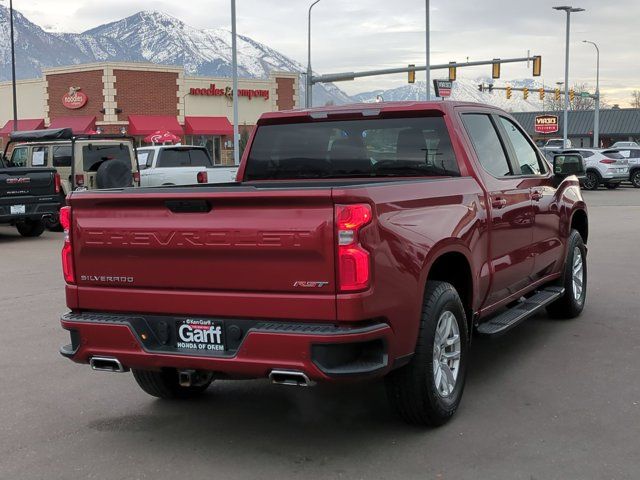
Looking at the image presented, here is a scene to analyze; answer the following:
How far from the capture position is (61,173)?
1730 cm

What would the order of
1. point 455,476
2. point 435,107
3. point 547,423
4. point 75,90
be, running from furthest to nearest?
point 75,90 → point 435,107 → point 547,423 → point 455,476

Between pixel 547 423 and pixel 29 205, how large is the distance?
12.8 metres

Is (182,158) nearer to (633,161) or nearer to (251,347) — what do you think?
(251,347)

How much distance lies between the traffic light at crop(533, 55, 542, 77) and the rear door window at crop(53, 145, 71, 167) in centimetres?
2663

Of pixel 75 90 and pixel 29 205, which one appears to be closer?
pixel 29 205

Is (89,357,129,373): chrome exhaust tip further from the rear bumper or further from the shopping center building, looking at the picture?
the shopping center building

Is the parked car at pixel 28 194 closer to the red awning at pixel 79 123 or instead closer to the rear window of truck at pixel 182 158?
the rear window of truck at pixel 182 158

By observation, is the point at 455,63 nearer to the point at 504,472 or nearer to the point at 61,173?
the point at 61,173

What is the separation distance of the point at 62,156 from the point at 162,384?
1349 centimetres

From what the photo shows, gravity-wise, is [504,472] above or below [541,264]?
below

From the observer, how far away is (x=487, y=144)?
19.3ft

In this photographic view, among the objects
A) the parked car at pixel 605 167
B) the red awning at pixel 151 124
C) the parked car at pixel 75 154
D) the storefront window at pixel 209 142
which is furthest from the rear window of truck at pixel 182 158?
the storefront window at pixel 209 142

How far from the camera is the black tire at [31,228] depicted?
1655 cm

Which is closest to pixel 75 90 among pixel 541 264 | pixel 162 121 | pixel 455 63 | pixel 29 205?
pixel 162 121
